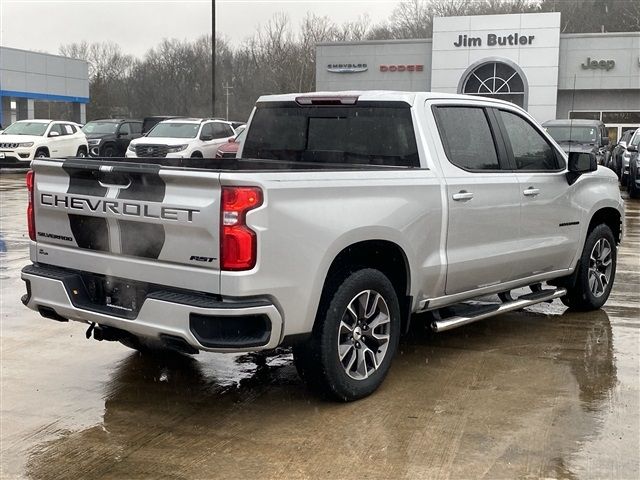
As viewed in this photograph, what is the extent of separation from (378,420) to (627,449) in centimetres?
134

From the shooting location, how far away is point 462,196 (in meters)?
5.38

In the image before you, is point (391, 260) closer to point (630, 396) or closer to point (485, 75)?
point (630, 396)

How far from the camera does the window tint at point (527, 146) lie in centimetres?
614

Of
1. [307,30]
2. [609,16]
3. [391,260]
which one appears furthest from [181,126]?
[609,16]

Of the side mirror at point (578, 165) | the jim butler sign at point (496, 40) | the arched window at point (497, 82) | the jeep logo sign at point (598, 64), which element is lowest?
the side mirror at point (578, 165)

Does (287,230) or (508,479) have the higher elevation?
(287,230)

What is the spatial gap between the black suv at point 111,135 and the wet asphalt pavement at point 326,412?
925 inches

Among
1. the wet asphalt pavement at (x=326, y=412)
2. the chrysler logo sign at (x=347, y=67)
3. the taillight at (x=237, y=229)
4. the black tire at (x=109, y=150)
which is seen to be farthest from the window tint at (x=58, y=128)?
the taillight at (x=237, y=229)

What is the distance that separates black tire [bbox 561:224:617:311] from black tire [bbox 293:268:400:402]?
2.65m

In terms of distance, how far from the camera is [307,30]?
72562mm

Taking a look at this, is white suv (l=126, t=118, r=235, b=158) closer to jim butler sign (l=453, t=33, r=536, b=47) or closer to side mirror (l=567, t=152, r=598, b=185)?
side mirror (l=567, t=152, r=598, b=185)

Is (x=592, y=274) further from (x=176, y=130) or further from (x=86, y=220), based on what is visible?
(x=176, y=130)

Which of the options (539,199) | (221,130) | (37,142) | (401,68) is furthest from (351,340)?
(401,68)

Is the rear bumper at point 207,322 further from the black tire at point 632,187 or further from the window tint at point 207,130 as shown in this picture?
the window tint at point 207,130
